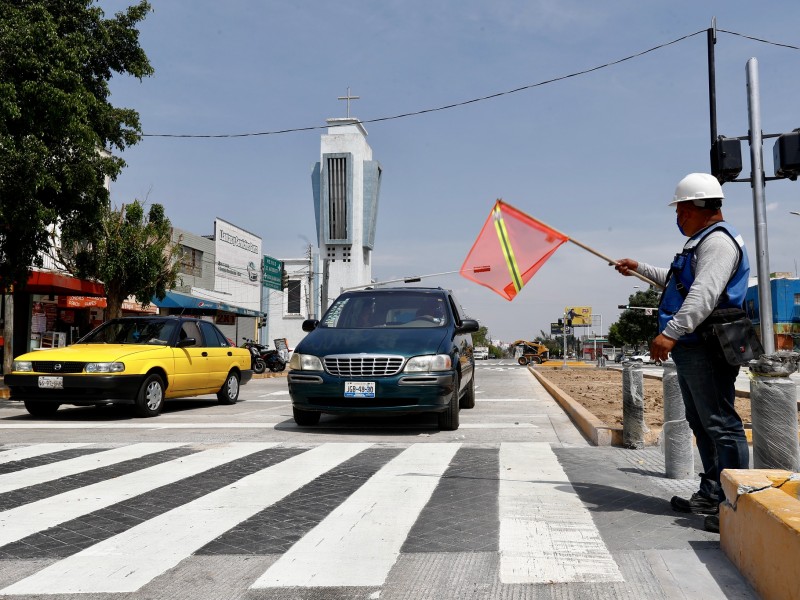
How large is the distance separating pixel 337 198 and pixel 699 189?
9790 cm

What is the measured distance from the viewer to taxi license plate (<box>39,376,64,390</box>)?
Answer: 31.7 ft

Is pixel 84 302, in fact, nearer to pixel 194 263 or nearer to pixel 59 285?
pixel 59 285

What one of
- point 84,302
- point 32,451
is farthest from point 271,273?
point 32,451

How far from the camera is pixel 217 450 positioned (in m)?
6.80

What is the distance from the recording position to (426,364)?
8.23m

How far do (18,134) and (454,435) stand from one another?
363 inches

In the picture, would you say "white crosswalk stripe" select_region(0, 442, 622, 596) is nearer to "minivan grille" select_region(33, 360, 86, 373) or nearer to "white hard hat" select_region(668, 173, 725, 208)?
"white hard hat" select_region(668, 173, 725, 208)

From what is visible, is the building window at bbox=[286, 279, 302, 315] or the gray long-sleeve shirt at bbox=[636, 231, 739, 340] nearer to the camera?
the gray long-sleeve shirt at bbox=[636, 231, 739, 340]

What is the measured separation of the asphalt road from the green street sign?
3815 cm

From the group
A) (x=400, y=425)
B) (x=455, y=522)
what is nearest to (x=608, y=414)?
(x=400, y=425)

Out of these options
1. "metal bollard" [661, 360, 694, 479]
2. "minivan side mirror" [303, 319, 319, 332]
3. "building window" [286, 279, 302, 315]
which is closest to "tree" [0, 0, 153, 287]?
"minivan side mirror" [303, 319, 319, 332]

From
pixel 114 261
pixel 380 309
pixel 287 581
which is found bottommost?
Answer: pixel 287 581

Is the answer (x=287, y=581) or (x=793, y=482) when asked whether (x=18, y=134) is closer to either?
(x=287, y=581)

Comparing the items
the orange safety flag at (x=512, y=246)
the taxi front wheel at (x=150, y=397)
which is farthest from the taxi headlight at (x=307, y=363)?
the taxi front wheel at (x=150, y=397)
